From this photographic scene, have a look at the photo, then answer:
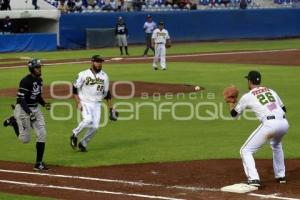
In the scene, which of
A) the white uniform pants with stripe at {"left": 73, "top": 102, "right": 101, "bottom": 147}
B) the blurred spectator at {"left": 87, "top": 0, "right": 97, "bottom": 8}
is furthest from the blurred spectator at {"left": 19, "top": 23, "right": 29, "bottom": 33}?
the white uniform pants with stripe at {"left": 73, "top": 102, "right": 101, "bottom": 147}

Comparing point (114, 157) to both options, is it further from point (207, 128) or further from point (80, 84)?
point (207, 128)

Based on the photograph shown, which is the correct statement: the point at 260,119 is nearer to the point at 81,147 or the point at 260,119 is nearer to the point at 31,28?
the point at 81,147

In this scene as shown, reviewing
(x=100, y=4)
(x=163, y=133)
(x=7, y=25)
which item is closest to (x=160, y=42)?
(x=163, y=133)

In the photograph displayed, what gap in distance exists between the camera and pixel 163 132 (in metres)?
16.7

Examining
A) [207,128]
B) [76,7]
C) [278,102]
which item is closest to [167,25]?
[76,7]

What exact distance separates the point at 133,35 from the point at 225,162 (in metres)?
35.6

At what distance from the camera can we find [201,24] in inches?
1973

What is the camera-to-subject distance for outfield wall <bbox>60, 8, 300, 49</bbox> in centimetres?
4556

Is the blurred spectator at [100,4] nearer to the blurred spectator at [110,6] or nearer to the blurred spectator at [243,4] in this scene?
the blurred spectator at [110,6]

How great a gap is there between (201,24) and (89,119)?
121 ft

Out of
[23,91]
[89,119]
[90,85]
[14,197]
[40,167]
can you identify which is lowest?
[40,167]

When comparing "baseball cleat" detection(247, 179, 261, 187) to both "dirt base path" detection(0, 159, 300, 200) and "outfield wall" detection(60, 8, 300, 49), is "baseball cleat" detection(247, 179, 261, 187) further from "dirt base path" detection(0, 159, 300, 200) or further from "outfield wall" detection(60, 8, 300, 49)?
"outfield wall" detection(60, 8, 300, 49)

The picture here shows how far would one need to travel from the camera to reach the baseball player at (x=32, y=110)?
12.3 metres

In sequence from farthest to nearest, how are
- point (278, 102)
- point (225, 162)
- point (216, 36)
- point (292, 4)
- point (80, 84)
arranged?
point (292, 4) → point (216, 36) → point (80, 84) → point (225, 162) → point (278, 102)
